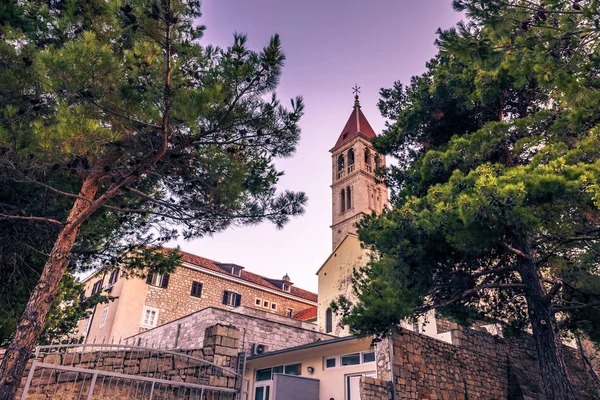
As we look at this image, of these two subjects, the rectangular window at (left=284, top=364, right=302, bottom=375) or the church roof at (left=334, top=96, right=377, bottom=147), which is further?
the church roof at (left=334, top=96, right=377, bottom=147)

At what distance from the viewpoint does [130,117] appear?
6.32 metres

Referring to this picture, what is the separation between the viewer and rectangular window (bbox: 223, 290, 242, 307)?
2777 centimetres

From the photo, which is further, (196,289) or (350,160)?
(350,160)


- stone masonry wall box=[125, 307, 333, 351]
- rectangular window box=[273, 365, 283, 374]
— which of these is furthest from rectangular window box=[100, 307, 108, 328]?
rectangular window box=[273, 365, 283, 374]

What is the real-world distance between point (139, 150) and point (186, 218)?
1771mm

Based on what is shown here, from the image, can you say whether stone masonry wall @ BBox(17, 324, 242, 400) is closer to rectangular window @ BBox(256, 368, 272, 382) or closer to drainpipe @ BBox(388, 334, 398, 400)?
drainpipe @ BBox(388, 334, 398, 400)

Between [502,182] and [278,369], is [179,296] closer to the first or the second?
[278,369]

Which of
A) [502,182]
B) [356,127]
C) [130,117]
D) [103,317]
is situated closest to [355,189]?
[356,127]

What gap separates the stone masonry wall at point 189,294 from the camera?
24297mm

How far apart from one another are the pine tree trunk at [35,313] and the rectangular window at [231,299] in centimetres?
2207

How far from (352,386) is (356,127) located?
32.3 m

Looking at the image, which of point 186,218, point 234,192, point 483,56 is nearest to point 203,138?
point 234,192

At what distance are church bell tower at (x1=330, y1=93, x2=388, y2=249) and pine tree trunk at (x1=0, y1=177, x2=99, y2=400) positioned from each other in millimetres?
28244

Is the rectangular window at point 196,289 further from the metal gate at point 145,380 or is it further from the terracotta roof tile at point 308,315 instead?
the metal gate at point 145,380
